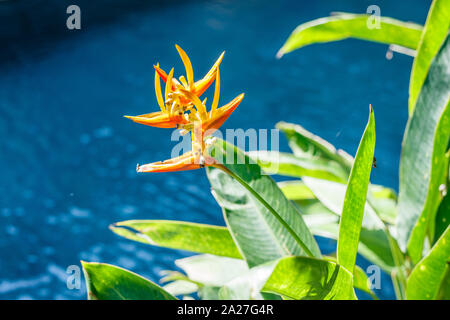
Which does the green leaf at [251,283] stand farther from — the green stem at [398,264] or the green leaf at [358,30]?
the green leaf at [358,30]

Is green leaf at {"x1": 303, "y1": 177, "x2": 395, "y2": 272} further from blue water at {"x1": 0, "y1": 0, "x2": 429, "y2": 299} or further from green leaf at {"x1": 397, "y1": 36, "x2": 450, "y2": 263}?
blue water at {"x1": 0, "y1": 0, "x2": 429, "y2": 299}

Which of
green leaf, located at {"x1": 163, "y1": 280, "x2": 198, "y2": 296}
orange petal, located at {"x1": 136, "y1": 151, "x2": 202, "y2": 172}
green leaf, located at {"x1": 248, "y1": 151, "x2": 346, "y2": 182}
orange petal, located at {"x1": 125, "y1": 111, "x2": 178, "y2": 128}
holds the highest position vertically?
orange petal, located at {"x1": 125, "y1": 111, "x2": 178, "y2": 128}

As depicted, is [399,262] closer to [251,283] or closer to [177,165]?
[251,283]

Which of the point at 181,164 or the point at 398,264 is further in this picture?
the point at 398,264

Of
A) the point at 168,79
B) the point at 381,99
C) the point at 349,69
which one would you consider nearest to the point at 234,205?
the point at 168,79

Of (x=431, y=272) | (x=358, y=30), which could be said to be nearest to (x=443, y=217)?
(x=431, y=272)

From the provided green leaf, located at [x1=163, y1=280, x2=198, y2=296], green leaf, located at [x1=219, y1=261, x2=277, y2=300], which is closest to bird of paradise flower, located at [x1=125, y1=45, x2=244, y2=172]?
green leaf, located at [x1=219, y1=261, x2=277, y2=300]
